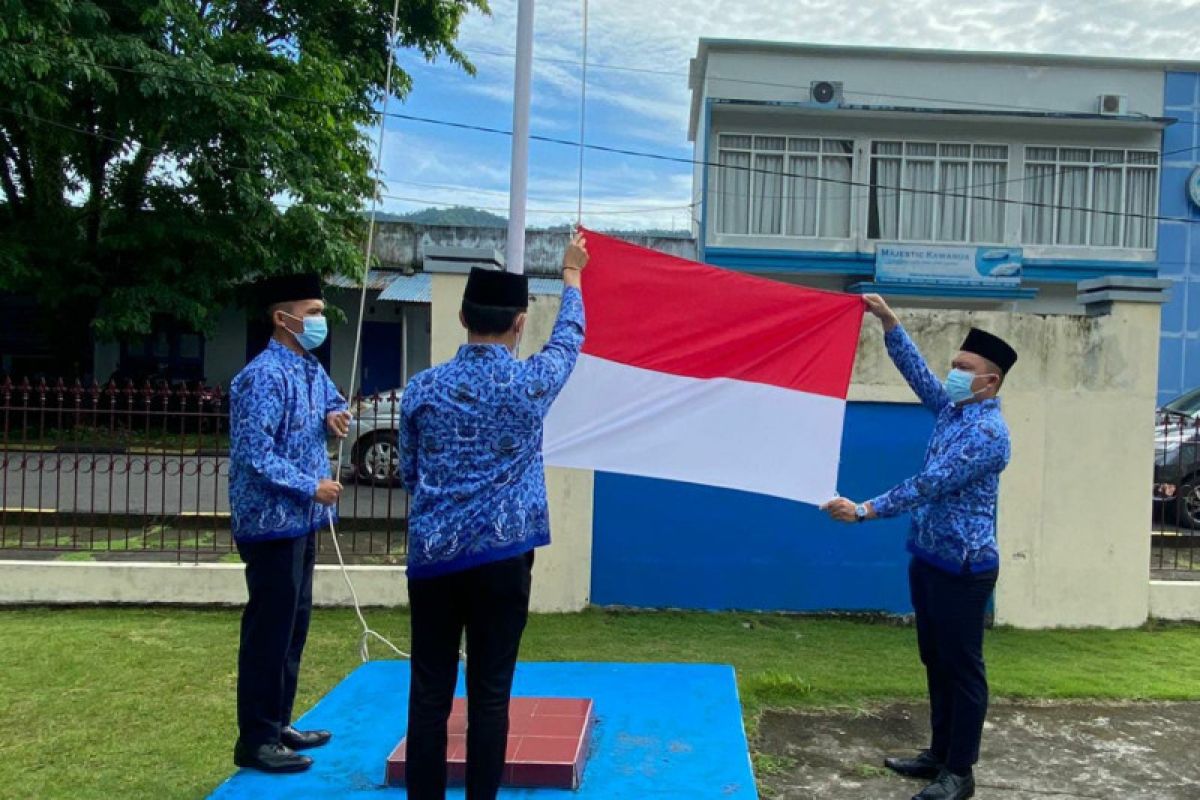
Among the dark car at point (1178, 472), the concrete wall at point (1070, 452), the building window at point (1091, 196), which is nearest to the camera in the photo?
the concrete wall at point (1070, 452)

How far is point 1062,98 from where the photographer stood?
21.3 meters

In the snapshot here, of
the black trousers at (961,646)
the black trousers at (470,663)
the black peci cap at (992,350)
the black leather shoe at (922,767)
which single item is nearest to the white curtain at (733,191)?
the black peci cap at (992,350)

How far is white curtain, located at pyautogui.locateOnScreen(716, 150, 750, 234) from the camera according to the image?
69.8 feet

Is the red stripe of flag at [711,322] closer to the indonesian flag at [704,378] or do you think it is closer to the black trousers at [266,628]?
the indonesian flag at [704,378]

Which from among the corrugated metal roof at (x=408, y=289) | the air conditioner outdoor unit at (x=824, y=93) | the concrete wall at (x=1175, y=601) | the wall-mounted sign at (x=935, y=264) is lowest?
the concrete wall at (x=1175, y=601)

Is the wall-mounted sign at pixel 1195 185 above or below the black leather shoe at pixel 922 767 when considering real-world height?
above

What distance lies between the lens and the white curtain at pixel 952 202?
2155 cm

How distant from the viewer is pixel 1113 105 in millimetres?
21000

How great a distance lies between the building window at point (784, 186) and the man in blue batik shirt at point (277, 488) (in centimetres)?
1816

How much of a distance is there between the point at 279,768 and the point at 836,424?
269cm

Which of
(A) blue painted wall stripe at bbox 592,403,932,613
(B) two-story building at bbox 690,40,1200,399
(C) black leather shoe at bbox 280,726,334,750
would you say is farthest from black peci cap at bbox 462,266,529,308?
(B) two-story building at bbox 690,40,1200,399

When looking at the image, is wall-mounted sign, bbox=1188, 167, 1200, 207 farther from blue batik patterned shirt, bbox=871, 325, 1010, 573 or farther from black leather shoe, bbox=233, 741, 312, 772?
black leather shoe, bbox=233, 741, 312, 772

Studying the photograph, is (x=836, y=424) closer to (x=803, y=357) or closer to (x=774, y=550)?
(x=803, y=357)

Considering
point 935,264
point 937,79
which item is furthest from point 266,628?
point 937,79
